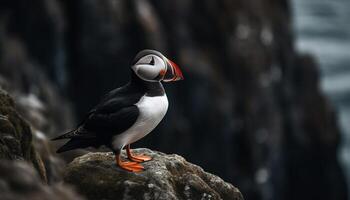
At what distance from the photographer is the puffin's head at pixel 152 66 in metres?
14.4

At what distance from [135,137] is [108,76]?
4455 cm

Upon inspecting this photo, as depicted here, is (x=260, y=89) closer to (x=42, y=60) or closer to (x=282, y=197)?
(x=282, y=197)

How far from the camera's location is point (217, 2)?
67.9 metres

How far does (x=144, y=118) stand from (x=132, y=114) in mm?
216

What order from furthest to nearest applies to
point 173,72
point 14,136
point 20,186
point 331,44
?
point 331,44
point 173,72
point 14,136
point 20,186

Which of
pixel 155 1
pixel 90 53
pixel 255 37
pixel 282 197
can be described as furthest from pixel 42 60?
pixel 282 197

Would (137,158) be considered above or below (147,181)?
above

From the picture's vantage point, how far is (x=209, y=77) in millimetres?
63781

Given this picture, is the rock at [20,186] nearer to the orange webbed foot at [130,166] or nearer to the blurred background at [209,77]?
the orange webbed foot at [130,166]

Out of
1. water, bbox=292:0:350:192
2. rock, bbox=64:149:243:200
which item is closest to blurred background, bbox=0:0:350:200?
water, bbox=292:0:350:192

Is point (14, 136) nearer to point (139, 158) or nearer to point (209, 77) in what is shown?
point (139, 158)

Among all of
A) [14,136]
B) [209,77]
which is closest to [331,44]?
[209,77]

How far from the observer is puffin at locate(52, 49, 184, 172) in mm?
14188

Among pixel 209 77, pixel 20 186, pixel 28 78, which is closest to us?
pixel 20 186
